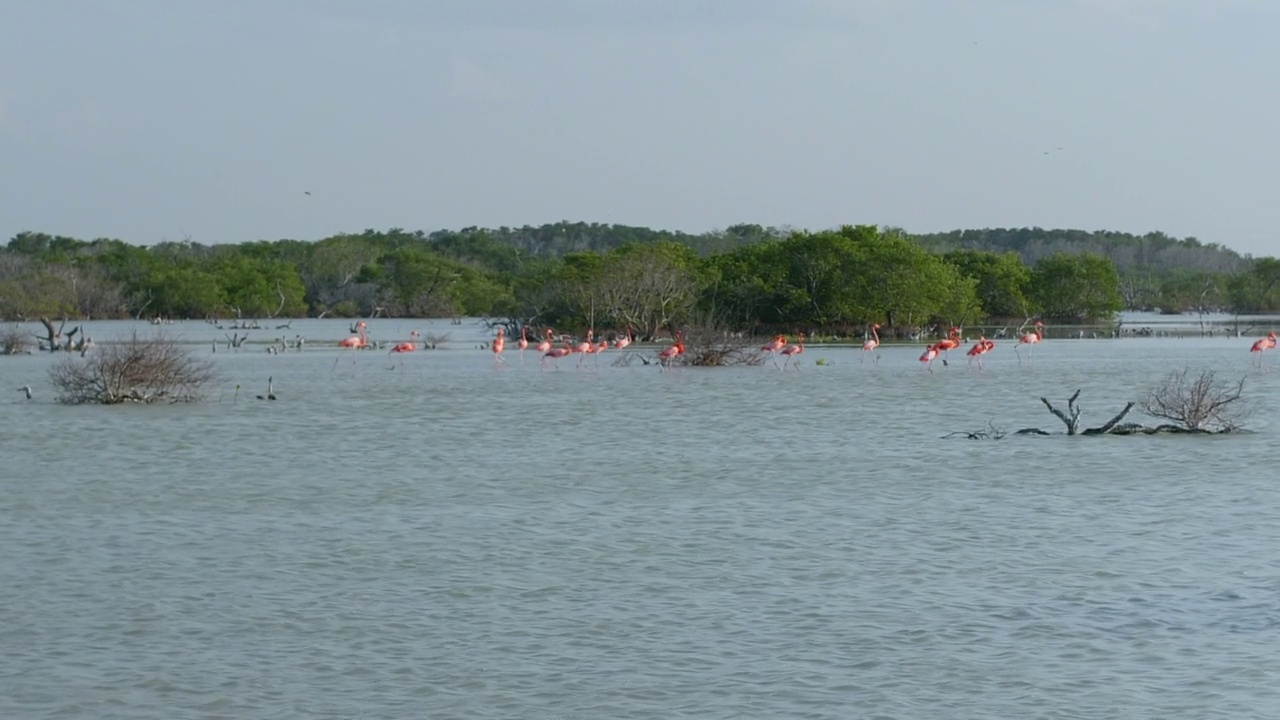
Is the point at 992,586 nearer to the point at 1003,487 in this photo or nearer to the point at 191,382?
the point at 1003,487

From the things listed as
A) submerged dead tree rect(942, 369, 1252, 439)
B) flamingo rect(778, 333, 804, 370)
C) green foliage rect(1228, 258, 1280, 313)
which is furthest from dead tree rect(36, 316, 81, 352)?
green foliage rect(1228, 258, 1280, 313)

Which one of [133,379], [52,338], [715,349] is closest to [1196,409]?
[133,379]

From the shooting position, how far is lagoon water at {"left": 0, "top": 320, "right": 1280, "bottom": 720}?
26.8ft

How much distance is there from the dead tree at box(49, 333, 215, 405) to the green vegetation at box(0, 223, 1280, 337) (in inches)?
998

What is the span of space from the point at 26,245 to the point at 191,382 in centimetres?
12622

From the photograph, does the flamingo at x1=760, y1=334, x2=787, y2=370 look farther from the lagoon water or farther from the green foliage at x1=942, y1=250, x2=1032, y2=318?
the green foliage at x1=942, y1=250, x2=1032, y2=318

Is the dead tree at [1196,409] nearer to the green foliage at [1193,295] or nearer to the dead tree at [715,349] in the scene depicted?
the dead tree at [715,349]

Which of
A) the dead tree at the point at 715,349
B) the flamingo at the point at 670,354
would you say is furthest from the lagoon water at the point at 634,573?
the dead tree at the point at 715,349

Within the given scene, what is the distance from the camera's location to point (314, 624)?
969 cm

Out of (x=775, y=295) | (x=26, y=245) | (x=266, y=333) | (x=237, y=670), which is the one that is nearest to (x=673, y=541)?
(x=237, y=670)

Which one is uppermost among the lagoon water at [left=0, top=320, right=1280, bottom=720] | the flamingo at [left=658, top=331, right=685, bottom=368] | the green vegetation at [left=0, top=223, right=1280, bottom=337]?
the green vegetation at [left=0, top=223, right=1280, bottom=337]

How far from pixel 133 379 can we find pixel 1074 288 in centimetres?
6025

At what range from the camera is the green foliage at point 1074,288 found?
7938 cm

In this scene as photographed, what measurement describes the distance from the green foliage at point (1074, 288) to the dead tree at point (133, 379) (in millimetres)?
58910
